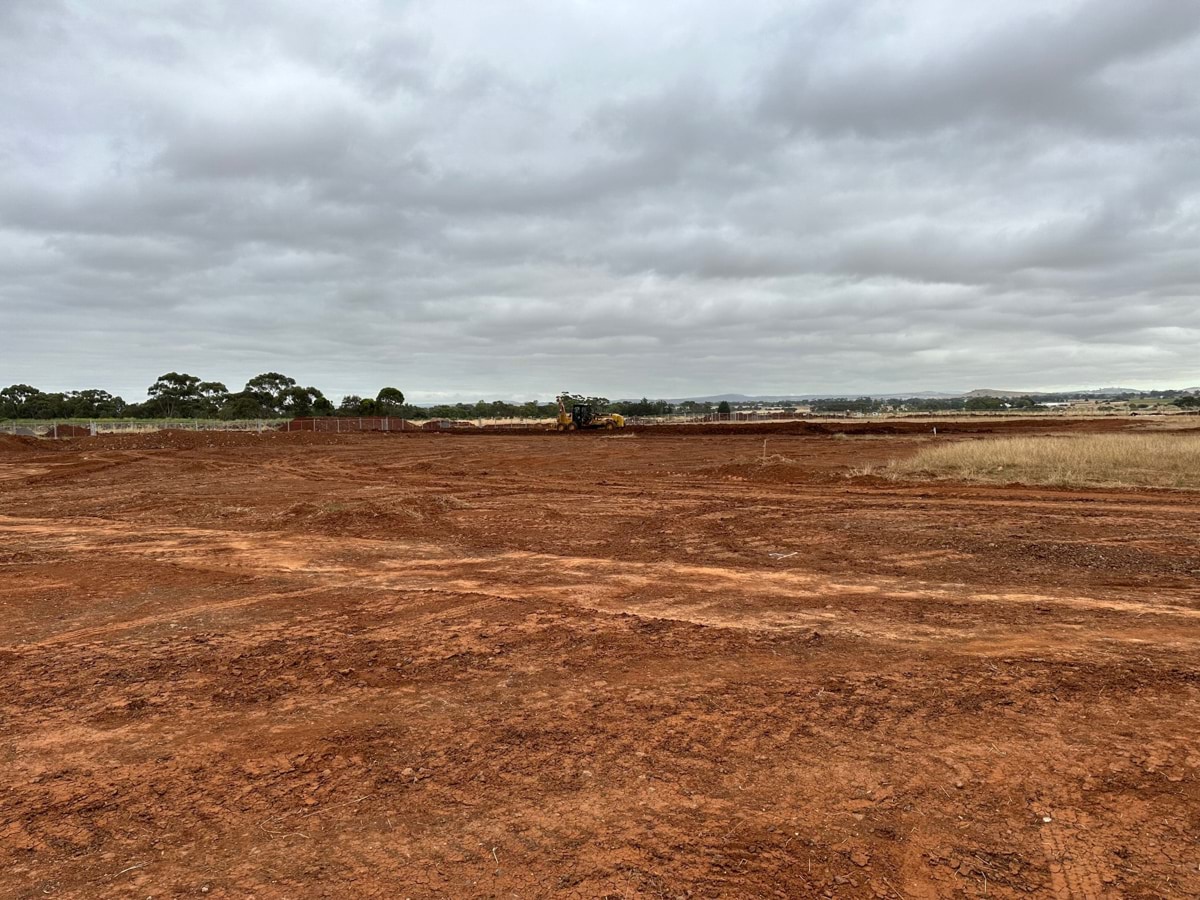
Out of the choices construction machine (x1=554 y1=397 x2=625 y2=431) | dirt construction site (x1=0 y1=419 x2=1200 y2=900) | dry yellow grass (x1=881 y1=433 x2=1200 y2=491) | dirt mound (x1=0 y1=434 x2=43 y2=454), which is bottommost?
dirt construction site (x1=0 y1=419 x2=1200 y2=900)

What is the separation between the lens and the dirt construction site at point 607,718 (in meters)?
3.09

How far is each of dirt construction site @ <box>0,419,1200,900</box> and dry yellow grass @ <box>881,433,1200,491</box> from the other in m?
7.91

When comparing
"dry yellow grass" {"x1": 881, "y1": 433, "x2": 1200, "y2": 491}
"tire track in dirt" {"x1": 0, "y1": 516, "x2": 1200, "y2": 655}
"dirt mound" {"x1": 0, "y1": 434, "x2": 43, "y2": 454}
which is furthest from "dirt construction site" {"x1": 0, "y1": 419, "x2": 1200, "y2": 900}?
"dirt mound" {"x1": 0, "y1": 434, "x2": 43, "y2": 454}

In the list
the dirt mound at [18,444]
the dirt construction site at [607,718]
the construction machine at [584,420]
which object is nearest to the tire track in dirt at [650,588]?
the dirt construction site at [607,718]

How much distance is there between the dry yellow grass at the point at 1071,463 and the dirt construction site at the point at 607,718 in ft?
26.0

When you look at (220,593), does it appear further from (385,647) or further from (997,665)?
(997,665)

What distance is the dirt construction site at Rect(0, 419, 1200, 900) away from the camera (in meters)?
3.09

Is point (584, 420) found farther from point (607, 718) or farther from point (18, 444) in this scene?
point (607, 718)

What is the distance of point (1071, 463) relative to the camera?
63.9 ft

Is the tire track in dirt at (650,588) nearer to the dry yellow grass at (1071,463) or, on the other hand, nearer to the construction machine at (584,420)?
the dry yellow grass at (1071,463)

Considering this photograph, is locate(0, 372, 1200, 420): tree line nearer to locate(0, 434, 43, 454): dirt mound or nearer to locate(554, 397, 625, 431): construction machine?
locate(554, 397, 625, 431): construction machine

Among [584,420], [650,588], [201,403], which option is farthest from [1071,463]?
[201,403]

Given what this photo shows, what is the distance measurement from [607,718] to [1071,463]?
20179 millimetres

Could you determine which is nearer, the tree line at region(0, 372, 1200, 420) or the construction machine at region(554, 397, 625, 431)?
the construction machine at region(554, 397, 625, 431)
